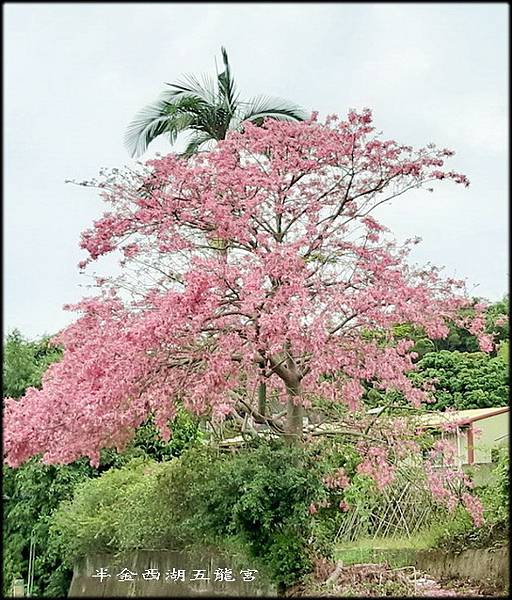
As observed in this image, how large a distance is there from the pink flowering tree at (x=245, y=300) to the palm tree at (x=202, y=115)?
3.80 ft

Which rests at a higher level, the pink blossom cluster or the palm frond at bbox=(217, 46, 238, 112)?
the palm frond at bbox=(217, 46, 238, 112)

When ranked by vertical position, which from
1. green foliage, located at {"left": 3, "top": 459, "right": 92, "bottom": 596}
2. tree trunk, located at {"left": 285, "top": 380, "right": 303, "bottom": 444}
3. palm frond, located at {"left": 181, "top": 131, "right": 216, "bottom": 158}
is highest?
palm frond, located at {"left": 181, "top": 131, "right": 216, "bottom": 158}

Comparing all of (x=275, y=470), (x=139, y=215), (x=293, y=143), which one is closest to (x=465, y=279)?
(x=293, y=143)

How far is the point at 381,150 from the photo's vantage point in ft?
25.5

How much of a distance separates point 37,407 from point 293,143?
3190mm

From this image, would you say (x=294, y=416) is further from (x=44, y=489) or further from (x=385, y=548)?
(x=44, y=489)

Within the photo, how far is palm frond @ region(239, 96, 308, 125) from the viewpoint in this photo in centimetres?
903

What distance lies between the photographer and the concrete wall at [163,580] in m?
7.00

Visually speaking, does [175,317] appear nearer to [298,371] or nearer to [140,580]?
[298,371]

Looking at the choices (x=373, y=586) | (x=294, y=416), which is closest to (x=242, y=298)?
(x=294, y=416)

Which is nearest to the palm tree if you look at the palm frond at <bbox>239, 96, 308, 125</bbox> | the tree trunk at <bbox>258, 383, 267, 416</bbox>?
the palm frond at <bbox>239, 96, 308, 125</bbox>

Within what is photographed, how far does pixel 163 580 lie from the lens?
Answer: 297 inches

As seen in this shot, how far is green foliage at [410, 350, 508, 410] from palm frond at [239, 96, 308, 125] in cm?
822

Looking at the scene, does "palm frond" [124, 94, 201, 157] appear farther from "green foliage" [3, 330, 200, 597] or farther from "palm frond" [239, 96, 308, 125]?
"green foliage" [3, 330, 200, 597]
